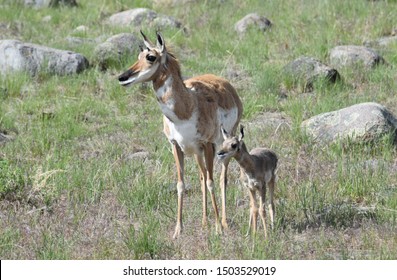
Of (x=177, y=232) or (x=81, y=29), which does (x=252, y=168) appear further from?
(x=81, y=29)

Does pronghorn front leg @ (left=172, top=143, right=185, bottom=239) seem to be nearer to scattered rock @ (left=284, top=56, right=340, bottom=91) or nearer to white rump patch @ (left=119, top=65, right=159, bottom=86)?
white rump patch @ (left=119, top=65, right=159, bottom=86)

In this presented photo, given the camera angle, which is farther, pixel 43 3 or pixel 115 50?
pixel 43 3

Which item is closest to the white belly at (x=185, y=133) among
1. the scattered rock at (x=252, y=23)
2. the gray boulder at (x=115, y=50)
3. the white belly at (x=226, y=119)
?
the white belly at (x=226, y=119)

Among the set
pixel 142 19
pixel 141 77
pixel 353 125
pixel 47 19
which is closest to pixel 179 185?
pixel 141 77

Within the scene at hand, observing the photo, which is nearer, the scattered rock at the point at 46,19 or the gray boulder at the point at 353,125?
the gray boulder at the point at 353,125

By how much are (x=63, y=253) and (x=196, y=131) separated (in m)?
1.81

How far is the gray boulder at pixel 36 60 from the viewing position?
14727 mm

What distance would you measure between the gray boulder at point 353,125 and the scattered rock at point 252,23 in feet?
18.6

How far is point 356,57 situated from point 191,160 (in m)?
4.92

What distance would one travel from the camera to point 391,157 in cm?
1075

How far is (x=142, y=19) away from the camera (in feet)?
59.9

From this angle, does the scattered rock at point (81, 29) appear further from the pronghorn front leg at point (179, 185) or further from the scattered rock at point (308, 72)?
the pronghorn front leg at point (179, 185)

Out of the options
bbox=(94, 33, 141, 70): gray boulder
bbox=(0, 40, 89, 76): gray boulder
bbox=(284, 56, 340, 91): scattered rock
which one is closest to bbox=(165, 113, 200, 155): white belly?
bbox=(284, 56, 340, 91): scattered rock

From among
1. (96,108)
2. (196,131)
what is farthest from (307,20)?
(196,131)
